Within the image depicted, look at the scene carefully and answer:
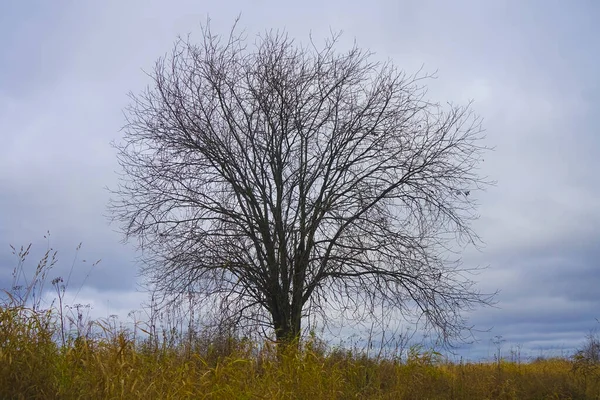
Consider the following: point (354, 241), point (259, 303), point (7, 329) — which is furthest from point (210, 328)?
point (7, 329)

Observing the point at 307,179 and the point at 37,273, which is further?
the point at 307,179

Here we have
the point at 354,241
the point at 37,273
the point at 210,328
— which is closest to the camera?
the point at 37,273

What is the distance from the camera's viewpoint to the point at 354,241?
13133 mm

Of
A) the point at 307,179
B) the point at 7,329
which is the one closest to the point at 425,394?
the point at 307,179

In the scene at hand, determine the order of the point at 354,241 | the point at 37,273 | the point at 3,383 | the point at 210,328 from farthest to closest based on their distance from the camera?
the point at 354,241, the point at 210,328, the point at 37,273, the point at 3,383

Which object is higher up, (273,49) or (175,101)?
(273,49)

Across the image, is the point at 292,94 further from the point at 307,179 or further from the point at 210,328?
the point at 210,328

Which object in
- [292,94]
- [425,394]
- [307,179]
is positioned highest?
[292,94]

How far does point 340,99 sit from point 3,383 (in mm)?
9794

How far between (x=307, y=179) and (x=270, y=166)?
92 cm

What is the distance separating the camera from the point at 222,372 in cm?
717

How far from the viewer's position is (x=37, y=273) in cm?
762

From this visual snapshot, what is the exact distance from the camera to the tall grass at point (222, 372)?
19.8 ft

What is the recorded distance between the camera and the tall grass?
6027mm
